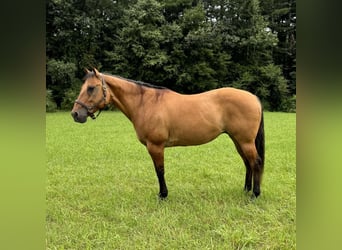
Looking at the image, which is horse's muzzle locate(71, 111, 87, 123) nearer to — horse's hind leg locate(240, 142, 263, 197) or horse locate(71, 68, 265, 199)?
horse locate(71, 68, 265, 199)

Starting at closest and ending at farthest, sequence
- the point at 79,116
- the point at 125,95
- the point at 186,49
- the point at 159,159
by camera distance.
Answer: the point at 79,116
the point at 125,95
the point at 159,159
the point at 186,49

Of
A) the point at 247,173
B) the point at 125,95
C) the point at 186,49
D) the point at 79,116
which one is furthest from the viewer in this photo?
the point at 186,49

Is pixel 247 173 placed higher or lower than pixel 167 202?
higher

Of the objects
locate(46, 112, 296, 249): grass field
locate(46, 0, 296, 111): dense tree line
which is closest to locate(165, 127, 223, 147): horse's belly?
locate(46, 112, 296, 249): grass field

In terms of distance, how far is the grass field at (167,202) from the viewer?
2111 millimetres

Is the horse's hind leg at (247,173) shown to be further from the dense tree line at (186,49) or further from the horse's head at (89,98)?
the dense tree line at (186,49)

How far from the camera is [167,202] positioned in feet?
9.14

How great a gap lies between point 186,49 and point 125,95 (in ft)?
11.3

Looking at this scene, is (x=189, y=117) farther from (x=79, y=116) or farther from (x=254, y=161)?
(x=79, y=116)

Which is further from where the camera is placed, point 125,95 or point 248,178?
point 248,178

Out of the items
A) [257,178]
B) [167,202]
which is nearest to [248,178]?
[257,178]

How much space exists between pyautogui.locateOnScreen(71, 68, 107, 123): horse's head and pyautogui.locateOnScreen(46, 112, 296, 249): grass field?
867 millimetres

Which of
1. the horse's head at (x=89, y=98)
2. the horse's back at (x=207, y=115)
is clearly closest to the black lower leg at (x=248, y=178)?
the horse's back at (x=207, y=115)
